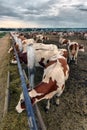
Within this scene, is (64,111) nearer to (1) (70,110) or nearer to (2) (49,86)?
(1) (70,110)

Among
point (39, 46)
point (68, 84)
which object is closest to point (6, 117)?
point (68, 84)

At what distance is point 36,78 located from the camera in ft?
37.8

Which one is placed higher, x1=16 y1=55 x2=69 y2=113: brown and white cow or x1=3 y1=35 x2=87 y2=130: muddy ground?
x1=16 y1=55 x2=69 y2=113: brown and white cow

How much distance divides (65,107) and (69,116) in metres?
0.70

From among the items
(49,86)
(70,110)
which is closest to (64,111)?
(70,110)

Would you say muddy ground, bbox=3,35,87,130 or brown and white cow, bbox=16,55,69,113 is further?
muddy ground, bbox=3,35,87,130

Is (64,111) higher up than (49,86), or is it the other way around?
(49,86)

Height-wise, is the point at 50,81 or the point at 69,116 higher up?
the point at 50,81

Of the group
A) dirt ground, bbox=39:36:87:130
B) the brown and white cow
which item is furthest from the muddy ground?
the brown and white cow

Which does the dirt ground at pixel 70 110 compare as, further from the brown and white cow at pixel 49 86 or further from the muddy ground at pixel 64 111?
the brown and white cow at pixel 49 86

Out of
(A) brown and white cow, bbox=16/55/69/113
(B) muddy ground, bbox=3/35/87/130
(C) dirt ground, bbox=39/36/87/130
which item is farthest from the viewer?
(C) dirt ground, bbox=39/36/87/130

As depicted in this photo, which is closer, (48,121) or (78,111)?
(48,121)

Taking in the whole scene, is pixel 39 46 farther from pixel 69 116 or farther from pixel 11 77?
pixel 69 116

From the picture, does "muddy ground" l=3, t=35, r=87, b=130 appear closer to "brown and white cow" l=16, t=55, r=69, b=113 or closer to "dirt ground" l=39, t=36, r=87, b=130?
"dirt ground" l=39, t=36, r=87, b=130
